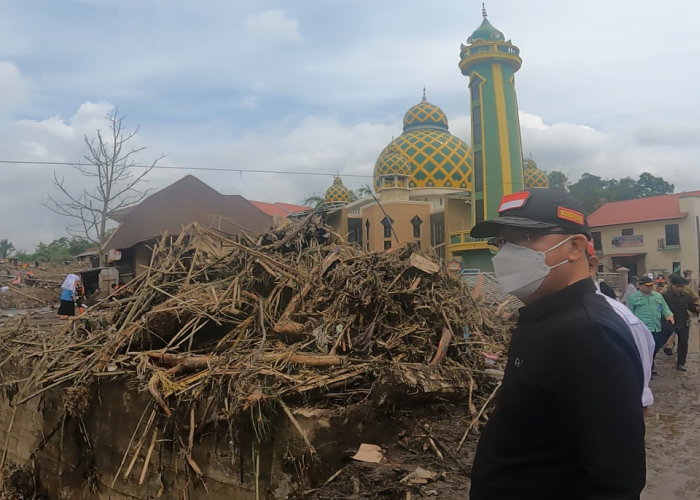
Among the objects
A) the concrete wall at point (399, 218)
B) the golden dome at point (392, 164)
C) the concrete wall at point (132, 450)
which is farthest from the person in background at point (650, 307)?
the golden dome at point (392, 164)

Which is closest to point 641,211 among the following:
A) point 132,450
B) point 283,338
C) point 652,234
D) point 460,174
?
point 652,234

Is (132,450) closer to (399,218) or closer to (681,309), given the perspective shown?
(681,309)

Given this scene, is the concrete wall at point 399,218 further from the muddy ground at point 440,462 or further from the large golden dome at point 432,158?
the muddy ground at point 440,462

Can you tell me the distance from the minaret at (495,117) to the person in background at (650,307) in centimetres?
1323

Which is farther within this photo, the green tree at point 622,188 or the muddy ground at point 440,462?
the green tree at point 622,188

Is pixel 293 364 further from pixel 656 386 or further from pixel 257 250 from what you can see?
pixel 656 386

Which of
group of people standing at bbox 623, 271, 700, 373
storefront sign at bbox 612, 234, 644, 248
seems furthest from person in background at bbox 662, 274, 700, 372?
storefront sign at bbox 612, 234, 644, 248

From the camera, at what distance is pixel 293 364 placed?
4.27m

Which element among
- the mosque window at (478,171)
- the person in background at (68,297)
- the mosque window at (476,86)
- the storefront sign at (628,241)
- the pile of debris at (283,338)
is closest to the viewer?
the pile of debris at (283,338)

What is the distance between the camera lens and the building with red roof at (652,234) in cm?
2758

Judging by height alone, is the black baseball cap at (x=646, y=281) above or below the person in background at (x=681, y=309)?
above

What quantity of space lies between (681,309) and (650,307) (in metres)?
0.99

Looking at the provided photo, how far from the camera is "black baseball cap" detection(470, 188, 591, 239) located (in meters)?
1.60

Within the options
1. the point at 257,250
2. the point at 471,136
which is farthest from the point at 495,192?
the point at 257,250
